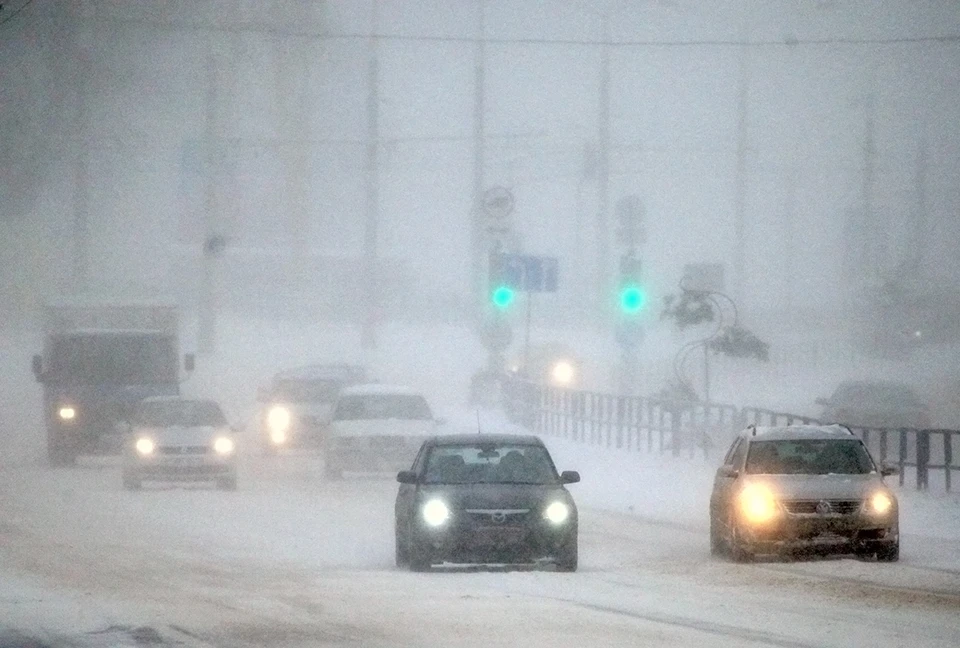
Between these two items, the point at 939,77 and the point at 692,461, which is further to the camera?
the point at 939,77

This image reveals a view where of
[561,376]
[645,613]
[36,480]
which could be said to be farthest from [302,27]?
[645,613]

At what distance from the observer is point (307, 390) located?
143 feet

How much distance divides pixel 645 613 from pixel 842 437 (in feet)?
21.3

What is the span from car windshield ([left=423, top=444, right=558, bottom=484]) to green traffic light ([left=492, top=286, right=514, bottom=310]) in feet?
62.0

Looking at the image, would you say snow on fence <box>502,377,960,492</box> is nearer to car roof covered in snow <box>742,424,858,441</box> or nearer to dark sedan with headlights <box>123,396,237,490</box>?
car roof covered in snow <box>742,424,858,441</box>

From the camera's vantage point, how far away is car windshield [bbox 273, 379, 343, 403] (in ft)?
141

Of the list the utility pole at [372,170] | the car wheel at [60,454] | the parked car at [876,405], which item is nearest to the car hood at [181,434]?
the car wheel at [60,454]

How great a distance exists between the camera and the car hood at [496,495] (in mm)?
18469

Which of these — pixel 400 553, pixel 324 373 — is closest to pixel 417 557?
pixel 400 553

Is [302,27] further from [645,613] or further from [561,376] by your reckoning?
[645,613]

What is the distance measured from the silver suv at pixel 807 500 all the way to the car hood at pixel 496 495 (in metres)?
2.04

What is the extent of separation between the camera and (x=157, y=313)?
4241 cm

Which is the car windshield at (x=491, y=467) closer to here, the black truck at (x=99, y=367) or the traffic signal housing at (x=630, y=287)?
the traffic signal housing at (x=630, y=287)

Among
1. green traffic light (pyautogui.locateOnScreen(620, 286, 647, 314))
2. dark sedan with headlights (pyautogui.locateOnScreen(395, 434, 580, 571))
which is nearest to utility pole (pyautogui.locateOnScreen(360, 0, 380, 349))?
green traffic light (pyautogui.locateOnScreen(620, 286, 647, 314))
